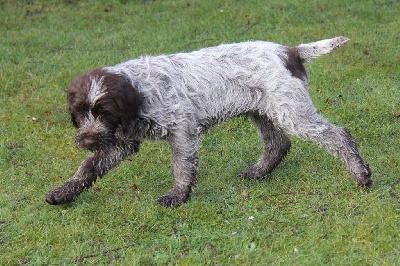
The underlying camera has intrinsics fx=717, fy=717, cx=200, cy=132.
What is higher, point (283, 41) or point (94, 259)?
point (94, 259)

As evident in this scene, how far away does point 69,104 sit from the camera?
5.82 metres

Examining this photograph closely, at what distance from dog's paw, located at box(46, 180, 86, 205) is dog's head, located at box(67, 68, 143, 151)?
0.78 meters

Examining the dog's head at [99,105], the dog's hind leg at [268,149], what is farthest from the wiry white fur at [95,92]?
the dog's hind leg at [268,149]

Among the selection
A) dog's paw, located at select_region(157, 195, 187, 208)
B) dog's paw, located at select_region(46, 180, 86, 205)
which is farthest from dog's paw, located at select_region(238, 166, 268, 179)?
dog's paw, located at select_region(46, 180, 86, 205)

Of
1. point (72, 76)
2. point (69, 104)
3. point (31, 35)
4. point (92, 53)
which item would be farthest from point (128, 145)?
point (31, 35)

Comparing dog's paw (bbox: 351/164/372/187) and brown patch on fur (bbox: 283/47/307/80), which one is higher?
brown patch on fur (bbox: 283/47/307/80)

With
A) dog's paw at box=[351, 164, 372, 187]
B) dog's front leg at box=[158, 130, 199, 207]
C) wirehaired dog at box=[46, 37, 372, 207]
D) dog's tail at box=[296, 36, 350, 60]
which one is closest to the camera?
wirehaired dog at box=[46, 37, 372, 207]

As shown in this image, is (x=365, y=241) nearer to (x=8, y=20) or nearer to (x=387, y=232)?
(x=387, y=232)

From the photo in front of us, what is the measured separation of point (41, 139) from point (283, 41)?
4674 millimetres

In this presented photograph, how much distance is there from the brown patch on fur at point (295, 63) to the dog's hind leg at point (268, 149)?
69 centimetres

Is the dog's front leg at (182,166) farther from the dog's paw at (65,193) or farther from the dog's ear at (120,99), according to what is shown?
the dog's paw at (65,193)

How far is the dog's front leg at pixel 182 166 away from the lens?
638cm

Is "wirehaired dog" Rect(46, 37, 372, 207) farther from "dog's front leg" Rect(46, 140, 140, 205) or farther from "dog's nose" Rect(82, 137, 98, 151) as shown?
"dog's nose" Rect(82, 137, 98, 151)

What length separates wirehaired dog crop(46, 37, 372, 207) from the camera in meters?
6.27
